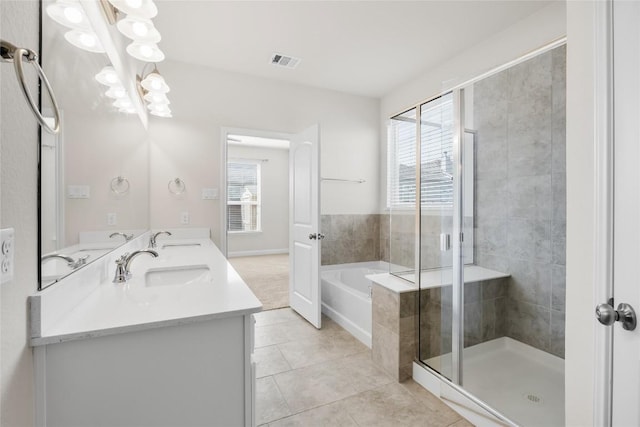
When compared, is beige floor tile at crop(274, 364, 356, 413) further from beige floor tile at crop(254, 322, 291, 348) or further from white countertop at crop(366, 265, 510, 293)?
white countertop at crop(366, 265, 510, 293)

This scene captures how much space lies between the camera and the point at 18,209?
667mm

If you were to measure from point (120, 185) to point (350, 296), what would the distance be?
2.04 metres

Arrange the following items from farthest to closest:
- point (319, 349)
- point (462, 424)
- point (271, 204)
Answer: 1. point (271, 204)
2. point (319, 349)
3. point (462, 424)

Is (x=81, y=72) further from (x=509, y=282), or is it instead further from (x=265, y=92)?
(x=509, y=282)

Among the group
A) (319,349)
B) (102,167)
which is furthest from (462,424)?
(102,167)

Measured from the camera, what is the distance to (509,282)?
7.02 feet

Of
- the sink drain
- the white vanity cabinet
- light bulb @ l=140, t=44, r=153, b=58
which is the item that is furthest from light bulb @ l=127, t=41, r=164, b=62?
the sink drain

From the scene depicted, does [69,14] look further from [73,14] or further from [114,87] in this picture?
[114,87]

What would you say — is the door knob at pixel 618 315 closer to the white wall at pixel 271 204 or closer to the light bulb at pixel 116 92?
the light bulb at pixel 116 92

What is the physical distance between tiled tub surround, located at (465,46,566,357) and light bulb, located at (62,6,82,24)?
6.56 feet

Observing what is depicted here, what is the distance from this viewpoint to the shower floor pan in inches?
61.8

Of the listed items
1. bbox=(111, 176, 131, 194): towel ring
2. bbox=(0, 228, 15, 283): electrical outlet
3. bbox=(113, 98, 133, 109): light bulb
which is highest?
bbox=(113, 98, 133, 109): light bulb

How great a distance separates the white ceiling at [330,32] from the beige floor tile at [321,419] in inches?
107

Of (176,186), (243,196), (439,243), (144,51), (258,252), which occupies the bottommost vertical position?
(258,252)
